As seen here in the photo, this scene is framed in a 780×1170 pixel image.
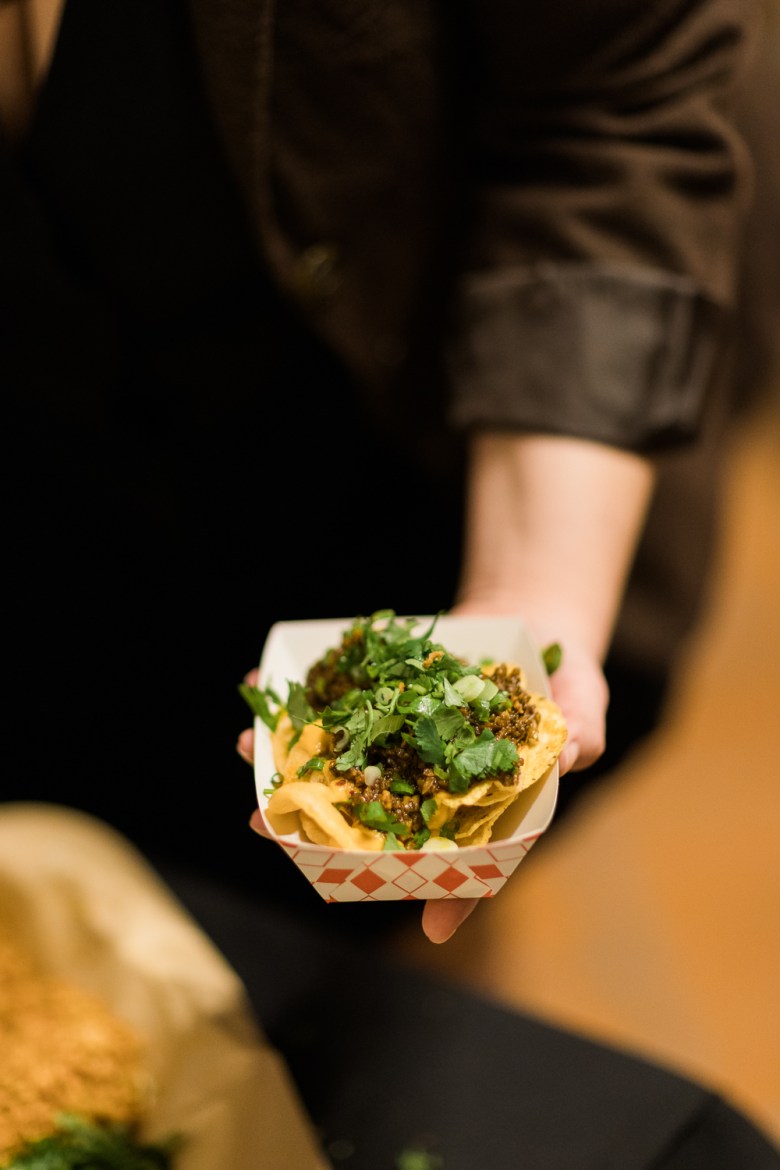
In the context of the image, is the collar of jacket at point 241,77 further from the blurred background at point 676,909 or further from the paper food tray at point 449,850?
the blurred background at point 676,909

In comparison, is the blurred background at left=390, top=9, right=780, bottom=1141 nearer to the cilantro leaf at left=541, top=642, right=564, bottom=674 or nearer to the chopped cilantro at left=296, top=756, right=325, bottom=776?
the cilantro leaf at left=541, top=642, right=564, bottom=674

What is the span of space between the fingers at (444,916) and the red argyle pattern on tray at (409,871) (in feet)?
0.06

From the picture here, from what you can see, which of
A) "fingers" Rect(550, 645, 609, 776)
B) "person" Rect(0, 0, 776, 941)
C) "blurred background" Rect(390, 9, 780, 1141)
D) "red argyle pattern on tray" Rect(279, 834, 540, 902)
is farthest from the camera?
"blurred background" Rect(390, 9, 780, 1141)

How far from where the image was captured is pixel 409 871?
55 centimetres

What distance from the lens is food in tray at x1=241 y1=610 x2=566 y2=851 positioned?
58 cm

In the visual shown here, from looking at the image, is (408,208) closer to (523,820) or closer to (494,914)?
(523,820)

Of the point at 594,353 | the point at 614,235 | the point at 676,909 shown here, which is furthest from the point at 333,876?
the point at 676,909

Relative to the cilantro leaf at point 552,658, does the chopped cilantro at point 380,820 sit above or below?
below

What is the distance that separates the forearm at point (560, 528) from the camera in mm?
842

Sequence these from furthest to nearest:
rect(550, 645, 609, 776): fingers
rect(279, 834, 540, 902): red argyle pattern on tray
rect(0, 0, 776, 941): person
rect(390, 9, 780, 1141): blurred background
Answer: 1. rect(390, 9, 780, 1141): blurred background
2. rect(0, 0, 776, 941): person
3. rect(550, 645, 609, 776): fingers
4. rect(279, 834, 540, 902): red argyle pattern on tray

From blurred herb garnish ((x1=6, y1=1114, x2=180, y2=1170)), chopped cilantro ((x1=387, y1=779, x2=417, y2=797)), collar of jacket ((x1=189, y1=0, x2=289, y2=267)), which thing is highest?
collar of jacket ((x1=189, y1=0, x2=289, y2=267))

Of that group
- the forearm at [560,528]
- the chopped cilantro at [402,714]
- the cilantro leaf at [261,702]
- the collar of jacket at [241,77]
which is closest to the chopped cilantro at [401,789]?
the chopped cilantro at [402,714]

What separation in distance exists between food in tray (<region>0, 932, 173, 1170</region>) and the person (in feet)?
1.00

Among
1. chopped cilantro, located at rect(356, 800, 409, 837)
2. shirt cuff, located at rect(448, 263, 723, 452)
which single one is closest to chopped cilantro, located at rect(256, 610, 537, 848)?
chopped cilantro, located at rect(356, 800, 409, 837)
